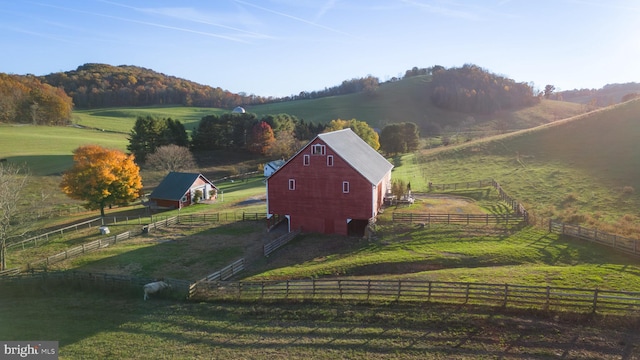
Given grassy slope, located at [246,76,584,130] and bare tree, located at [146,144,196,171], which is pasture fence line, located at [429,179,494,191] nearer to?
bare tree, located at [146,144,196,171]

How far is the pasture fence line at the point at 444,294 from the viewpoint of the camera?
56.3 feet

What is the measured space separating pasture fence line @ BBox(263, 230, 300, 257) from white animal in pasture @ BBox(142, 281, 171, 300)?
Result: 8.85m

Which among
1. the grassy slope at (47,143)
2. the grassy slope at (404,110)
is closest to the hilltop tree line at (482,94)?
the grassy slope at (404,110)

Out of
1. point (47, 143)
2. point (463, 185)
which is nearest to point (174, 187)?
point (463, 185)

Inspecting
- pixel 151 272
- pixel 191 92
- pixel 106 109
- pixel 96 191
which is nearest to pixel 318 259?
pixel 151 272

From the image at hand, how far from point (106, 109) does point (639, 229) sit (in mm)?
153087

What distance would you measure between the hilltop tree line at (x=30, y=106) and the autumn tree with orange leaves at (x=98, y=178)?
7549 centimetres

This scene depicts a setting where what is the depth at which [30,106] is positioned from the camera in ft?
345

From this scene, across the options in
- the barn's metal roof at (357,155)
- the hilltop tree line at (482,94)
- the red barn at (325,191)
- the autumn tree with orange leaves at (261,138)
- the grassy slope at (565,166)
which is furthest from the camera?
the hilltop tree line at (482,94)

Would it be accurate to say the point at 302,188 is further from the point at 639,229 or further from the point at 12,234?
the point at 639,229

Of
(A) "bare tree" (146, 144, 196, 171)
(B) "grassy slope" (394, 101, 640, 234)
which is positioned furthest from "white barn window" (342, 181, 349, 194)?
(A) "bare tree" (146, 144, 196, 171)

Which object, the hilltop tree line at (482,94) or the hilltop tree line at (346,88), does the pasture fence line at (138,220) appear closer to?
the hilltop tree line at (482,94)

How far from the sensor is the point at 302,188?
119ft

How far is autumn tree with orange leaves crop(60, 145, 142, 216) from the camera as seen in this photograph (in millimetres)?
43969
